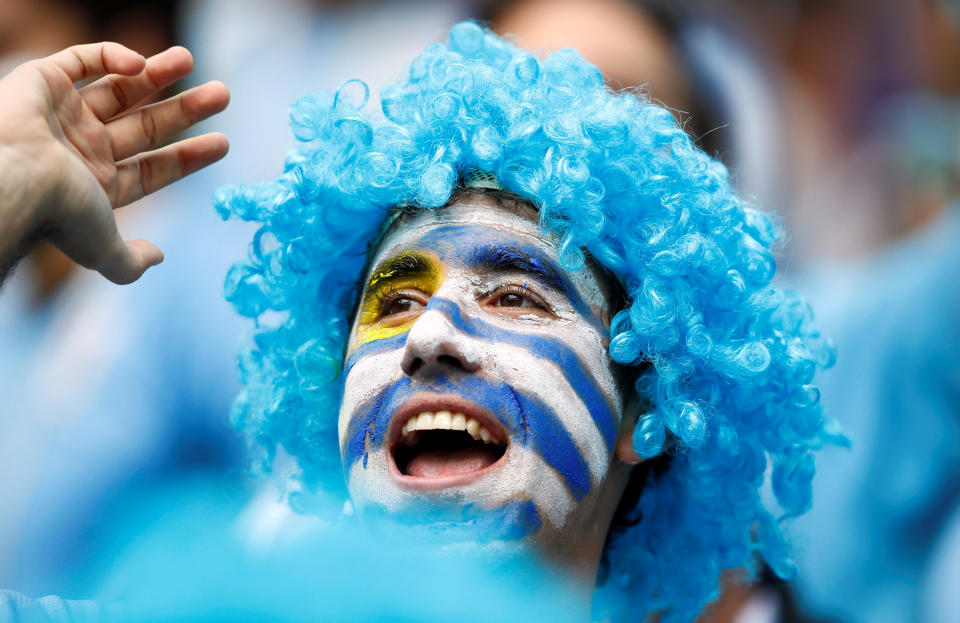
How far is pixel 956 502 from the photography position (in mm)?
3678

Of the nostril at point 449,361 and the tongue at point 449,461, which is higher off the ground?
the nostril at point 449,361

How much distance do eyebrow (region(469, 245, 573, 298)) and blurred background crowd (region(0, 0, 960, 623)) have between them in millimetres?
1215

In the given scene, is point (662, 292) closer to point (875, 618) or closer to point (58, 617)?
point (58, 617)

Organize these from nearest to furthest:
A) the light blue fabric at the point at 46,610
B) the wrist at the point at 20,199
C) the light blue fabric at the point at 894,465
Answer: the wrist at the point at 20,199, the light blue fabric at the point at 46,610, the light blue fabric at the point at 894,465

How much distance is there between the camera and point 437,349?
2.02 m

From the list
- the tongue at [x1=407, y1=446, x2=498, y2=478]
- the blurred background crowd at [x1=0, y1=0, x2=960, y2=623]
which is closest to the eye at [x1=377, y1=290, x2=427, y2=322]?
the tongue at [x1=407, y1=446, x2=498, y2=478]

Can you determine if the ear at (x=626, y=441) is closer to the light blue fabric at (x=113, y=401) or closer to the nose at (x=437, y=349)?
the nose at (x=437, y=349)

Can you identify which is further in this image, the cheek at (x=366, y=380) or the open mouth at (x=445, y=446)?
the cheek at (x=366, y=380)

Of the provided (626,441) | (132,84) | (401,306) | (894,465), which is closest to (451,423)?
(401,306)

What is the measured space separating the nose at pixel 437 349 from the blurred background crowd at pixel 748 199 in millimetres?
1233

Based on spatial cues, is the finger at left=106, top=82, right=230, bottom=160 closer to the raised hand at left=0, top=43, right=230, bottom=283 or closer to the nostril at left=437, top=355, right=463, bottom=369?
the raised hand at left=0, top=43, right=230, bottom=283

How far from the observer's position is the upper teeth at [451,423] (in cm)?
203

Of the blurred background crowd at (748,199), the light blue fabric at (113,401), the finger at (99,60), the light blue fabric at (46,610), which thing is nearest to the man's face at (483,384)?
the light blue fabric at (46,610)

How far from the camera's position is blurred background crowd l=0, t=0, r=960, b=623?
3.85m
